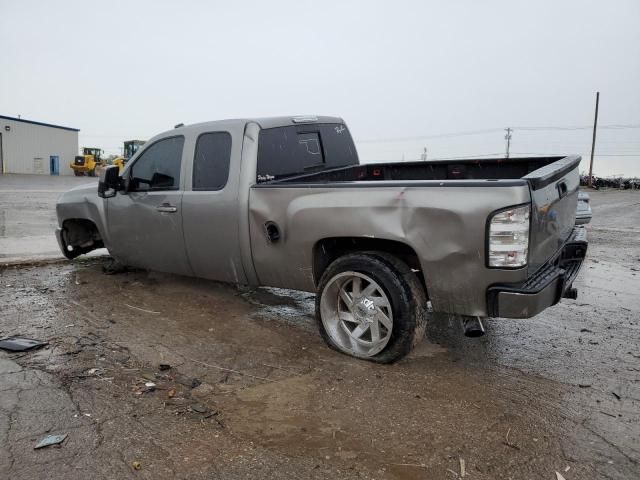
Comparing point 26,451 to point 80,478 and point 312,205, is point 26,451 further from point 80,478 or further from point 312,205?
point 312,205

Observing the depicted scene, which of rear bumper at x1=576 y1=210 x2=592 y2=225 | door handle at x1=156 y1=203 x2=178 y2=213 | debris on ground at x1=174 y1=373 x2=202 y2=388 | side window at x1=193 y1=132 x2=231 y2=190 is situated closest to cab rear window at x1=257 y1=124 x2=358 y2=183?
side window at x1=193 y1=132 x2=231 y2=190

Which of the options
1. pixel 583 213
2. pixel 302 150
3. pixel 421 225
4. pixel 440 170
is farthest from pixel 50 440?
pixel 583 213

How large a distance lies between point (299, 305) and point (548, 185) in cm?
278

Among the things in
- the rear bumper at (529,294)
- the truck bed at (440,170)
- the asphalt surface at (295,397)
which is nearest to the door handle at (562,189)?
the rear bumper at (529,294)

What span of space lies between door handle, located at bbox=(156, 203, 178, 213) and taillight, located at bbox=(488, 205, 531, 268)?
302cm

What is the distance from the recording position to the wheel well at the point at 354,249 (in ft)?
12.0

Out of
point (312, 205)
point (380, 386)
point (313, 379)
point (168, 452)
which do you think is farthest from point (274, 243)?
point (168, 452)

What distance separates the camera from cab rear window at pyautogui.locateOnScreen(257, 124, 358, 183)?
4.54 m

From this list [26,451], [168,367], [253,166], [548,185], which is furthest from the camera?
[253,166]

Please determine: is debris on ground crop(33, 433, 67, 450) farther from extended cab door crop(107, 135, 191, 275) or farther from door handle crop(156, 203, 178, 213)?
door handle crop(156, 203, 178, 213)

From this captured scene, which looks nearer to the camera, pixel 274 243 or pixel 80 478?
pixel 80 478

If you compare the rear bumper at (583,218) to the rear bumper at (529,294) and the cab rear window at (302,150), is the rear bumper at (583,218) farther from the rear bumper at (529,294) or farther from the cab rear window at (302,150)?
the cab rear window at (302,150)

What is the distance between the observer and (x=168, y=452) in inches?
102

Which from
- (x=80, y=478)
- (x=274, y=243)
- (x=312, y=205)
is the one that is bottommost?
(x=80, y=478)
